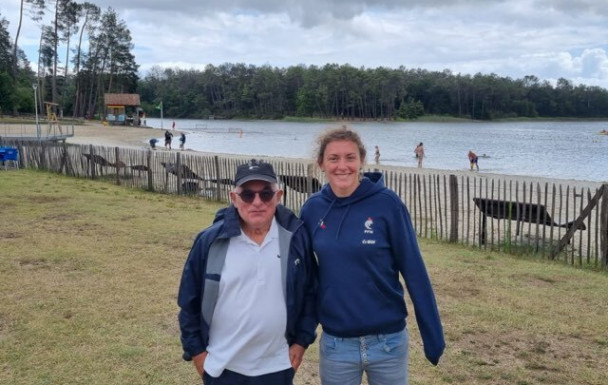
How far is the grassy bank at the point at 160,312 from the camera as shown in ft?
14.4

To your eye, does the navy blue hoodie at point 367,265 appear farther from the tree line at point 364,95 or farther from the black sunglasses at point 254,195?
the tree line at point 364,95

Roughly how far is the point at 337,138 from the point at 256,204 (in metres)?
0.48

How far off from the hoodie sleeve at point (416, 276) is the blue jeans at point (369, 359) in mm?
141

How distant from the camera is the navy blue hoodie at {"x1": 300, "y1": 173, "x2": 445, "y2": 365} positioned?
2.46 meters

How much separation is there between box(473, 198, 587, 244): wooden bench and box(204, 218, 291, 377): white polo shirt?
24.7ft

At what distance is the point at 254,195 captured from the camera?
2.53 metres

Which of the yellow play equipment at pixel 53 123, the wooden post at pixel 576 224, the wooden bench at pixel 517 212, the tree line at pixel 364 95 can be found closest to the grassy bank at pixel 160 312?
the wooden post at pixel 576 224

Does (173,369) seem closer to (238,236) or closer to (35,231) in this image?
(238,236)

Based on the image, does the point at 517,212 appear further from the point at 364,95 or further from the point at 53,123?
the point at 364,95

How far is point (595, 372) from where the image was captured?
172 inches

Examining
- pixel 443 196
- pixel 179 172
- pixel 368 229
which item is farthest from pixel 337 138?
pixel 443 196

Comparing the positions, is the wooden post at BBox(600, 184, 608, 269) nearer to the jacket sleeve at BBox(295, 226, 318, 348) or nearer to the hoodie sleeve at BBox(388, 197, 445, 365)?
the hoodie sleeve at BBox(388, 197, 445, 365)

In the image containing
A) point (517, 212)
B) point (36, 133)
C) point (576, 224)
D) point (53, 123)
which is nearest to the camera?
point (576, 224)

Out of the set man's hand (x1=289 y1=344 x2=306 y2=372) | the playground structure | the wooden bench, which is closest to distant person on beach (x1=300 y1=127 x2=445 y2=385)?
man's hand (x1=289 y1=344 x2=306 y2=372)
